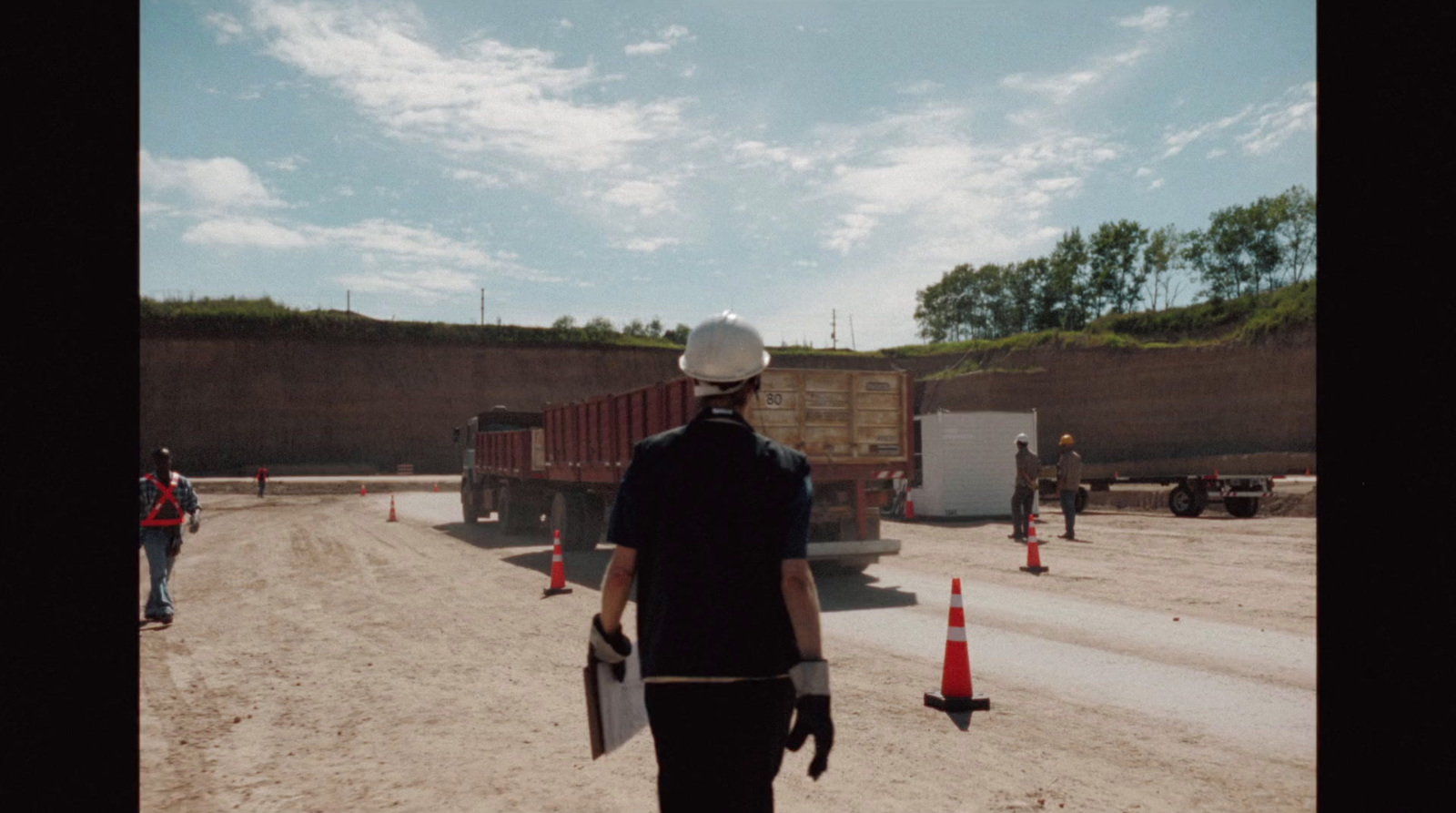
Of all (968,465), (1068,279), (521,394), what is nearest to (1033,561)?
(968,465)

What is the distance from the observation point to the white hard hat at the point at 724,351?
284cm

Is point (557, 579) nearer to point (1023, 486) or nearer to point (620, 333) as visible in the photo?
point (1023, 486)

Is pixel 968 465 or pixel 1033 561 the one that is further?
pixel 968 465

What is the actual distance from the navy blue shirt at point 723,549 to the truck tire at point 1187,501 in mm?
23183

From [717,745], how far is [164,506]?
984cm

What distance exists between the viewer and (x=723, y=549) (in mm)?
2605

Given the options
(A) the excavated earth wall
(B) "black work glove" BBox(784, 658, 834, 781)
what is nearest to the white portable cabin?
(A) the excavated earth wall

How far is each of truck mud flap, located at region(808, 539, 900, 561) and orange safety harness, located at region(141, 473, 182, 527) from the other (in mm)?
6761

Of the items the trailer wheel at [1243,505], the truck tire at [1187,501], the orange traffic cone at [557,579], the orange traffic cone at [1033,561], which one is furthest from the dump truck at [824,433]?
the trailer wheel at [1243,505]

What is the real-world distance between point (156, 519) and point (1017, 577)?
387 inches

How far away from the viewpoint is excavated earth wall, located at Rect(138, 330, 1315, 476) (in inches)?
1887
